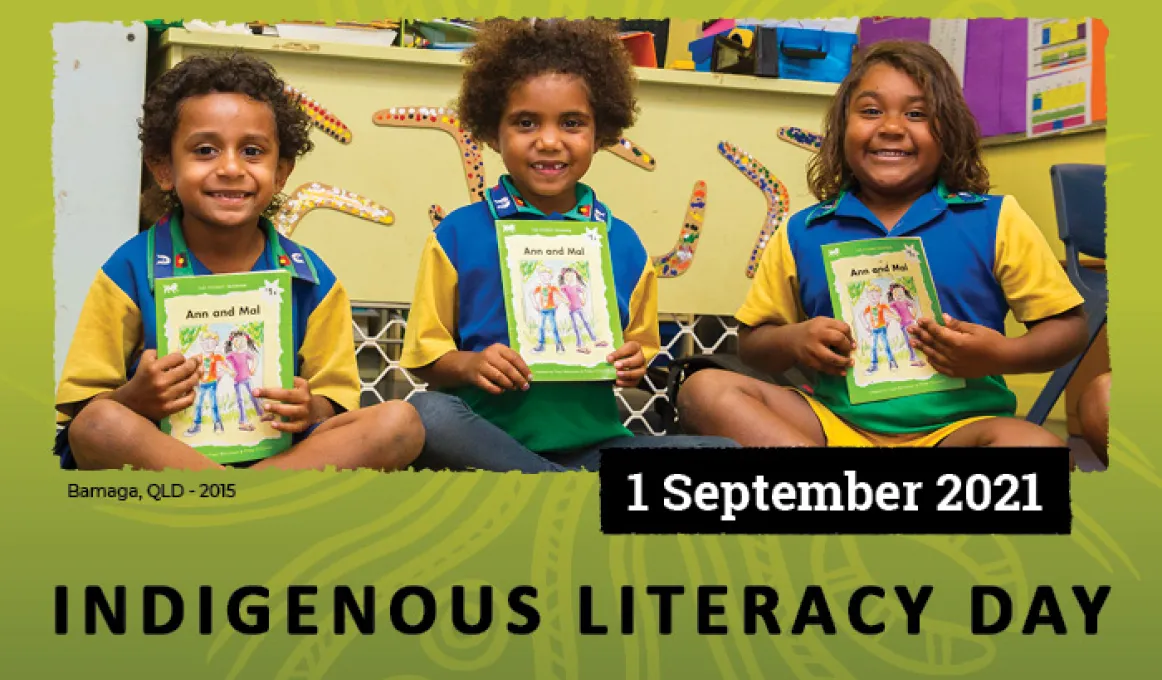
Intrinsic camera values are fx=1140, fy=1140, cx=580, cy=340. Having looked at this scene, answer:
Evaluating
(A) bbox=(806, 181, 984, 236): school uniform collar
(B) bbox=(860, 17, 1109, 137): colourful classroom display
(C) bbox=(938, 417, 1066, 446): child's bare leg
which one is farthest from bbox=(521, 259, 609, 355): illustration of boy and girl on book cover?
(B) bbox=(860, 17, 1109, 137): colourful classroom display

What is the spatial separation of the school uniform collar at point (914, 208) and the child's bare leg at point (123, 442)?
3.57 feet

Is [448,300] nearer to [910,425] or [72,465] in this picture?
[72,465]

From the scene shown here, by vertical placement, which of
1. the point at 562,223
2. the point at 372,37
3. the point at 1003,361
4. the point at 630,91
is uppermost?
the point at 372,37

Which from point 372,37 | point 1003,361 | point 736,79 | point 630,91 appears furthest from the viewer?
point 736,79

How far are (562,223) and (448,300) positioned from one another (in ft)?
0.75

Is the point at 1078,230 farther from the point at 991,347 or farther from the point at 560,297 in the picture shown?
the point at 560,297

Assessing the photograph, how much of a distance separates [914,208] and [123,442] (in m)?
1.27

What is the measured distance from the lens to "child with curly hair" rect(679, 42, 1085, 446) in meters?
1.78

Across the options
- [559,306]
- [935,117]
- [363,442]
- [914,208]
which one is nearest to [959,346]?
[914,208]

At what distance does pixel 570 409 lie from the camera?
184 centimetres

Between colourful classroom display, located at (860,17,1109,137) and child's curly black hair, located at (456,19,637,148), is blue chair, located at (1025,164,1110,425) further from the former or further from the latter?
child's curly black hair, located at (456,19,637,148)

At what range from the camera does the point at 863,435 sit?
183 cm

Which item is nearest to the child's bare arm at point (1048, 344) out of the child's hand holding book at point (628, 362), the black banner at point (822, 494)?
the black banner at point (822, 494)

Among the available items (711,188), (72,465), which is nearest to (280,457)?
(72,465)
